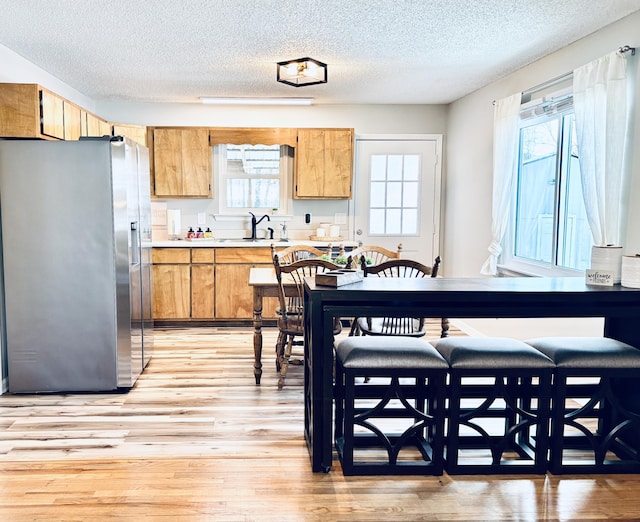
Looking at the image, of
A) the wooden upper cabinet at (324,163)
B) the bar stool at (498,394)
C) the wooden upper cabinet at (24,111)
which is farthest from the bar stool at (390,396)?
the wooden upper cabinet at (324,163)

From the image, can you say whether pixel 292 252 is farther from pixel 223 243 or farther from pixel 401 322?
pixel 223 243

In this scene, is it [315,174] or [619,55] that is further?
[315,174]

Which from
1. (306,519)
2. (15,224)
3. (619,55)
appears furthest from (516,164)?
(15,224)

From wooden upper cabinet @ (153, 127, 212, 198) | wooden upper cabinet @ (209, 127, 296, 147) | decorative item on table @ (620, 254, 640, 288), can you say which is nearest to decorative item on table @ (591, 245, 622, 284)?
decorative item on table @ (620, 254, 640, 288)

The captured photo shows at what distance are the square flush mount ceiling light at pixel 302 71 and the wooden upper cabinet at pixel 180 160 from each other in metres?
1.58

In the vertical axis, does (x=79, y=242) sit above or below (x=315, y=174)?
below

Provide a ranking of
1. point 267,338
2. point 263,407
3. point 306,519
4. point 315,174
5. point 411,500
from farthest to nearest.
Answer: point 315,174 < point 267,338 < point 263,407 < point 411,500 < point 306,519

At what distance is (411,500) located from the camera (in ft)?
7.63

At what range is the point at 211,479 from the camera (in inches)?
98.2

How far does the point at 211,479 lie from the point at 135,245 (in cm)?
193

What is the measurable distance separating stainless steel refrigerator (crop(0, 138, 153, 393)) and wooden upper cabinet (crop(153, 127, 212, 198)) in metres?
2.27

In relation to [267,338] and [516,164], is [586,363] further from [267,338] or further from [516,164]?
[267,338]

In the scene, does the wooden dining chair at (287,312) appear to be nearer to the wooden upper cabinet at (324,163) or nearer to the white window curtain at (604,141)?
the white window curtain at (604,141)

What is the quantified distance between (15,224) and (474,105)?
4158 millimetres
